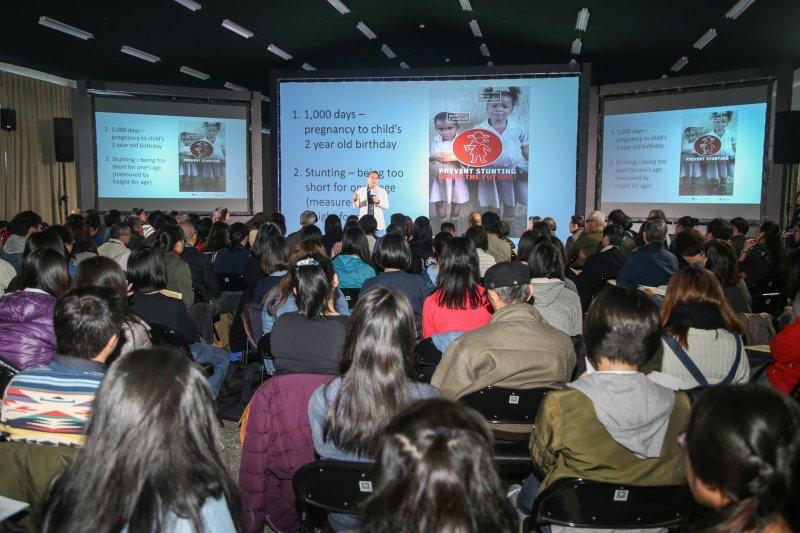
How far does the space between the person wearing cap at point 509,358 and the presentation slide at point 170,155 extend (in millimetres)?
10074

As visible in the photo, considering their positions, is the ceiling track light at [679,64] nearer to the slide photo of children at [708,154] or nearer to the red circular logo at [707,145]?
the slide photo of children at [708,154]

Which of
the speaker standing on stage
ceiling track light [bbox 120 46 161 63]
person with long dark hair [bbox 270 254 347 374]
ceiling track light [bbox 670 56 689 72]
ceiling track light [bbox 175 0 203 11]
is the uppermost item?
ceiling track light [bbox 670 56 689 72]

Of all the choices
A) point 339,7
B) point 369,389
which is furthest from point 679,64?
point 369,389

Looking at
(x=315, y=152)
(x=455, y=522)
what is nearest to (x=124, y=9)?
(x=315, y=152)

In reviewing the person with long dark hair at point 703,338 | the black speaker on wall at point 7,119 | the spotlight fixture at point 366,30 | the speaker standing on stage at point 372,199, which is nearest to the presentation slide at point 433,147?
the speaker standing on stage at point 372,199

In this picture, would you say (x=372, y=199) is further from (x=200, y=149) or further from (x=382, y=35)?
(x=382, y=35)

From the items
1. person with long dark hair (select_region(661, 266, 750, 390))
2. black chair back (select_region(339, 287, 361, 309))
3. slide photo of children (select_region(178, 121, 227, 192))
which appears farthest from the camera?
slide photo of children (select_region(178, 121, 227, 192))

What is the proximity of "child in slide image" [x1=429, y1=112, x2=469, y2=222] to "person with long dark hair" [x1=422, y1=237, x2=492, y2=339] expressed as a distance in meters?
7.56

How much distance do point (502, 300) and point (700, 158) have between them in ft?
29.3

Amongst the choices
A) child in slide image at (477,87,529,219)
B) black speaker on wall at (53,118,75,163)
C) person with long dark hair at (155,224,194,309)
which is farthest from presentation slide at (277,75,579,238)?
person with long dark hair at (155,224,194,309)

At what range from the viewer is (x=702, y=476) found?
1.19 metres

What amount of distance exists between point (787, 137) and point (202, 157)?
9.63m

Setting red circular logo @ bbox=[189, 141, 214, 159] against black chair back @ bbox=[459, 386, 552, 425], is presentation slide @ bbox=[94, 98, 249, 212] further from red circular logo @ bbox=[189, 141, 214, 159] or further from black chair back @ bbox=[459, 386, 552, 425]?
black chair back @ bbox=[459, 386, 552, 425]

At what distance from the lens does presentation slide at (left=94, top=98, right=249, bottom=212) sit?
38.0ft
